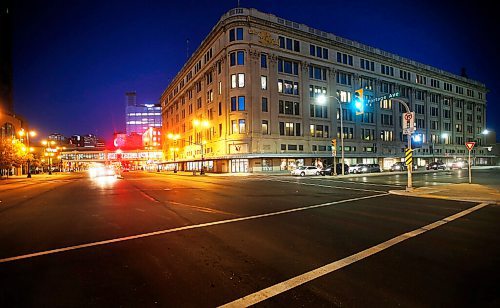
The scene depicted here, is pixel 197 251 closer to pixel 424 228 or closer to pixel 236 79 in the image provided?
pixel 424 228

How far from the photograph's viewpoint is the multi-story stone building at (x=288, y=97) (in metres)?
52.2

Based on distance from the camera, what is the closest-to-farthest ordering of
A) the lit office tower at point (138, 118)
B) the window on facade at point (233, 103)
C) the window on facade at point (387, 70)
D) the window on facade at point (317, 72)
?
the window on facade at point (233, 103) → the window on facade at point (317, 72) → the window on facade at point (387, 70) → the lit office tower at point (138, 118)

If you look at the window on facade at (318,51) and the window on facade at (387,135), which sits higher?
the window on facade at (318,51)

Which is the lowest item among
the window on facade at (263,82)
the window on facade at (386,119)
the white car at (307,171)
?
the white car at (307,171)

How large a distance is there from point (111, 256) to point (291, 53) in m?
55.9

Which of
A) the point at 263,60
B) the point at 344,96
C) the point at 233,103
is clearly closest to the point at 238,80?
the point at 233,103

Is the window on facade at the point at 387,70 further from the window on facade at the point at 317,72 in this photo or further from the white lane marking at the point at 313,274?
the white lane marking at the point at 313,274

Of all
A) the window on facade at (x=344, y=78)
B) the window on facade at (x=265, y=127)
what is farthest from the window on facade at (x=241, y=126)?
the window on facade at (x=344, y=78)

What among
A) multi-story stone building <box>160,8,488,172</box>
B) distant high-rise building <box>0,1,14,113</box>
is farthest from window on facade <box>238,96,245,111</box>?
distant high-rise building <box>0,1,14,113</box>

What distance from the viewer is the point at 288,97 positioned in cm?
5600

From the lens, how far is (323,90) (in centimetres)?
6053

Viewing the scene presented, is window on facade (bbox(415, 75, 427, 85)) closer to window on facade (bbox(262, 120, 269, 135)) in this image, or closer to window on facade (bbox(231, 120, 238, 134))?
window on facade (bbox(262, 120, 269, 135))

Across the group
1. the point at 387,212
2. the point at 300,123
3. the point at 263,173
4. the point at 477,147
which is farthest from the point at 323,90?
the point at 477,147

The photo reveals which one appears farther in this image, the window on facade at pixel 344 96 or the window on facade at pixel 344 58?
the window on facade at pixel 344 96
